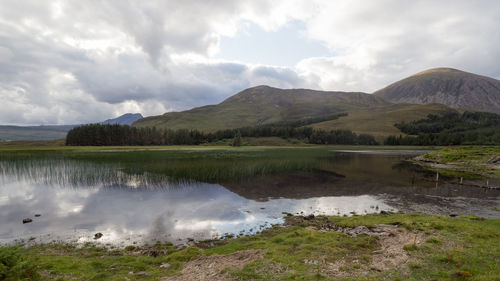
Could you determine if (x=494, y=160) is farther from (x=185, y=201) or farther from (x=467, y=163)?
(x=185, y=201)

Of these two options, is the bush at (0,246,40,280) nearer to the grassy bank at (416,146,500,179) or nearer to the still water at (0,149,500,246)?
the still water at (0,149,500,246)

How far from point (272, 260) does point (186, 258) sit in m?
5.41

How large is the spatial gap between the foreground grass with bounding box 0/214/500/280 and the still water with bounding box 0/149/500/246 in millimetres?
3473

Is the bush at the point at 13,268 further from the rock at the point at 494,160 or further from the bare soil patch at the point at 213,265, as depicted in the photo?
the rock at the point at 494,160

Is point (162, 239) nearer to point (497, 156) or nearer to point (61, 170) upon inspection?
point (61, 170)

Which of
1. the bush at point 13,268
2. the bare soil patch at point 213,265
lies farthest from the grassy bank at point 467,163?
the bush at point 13,268

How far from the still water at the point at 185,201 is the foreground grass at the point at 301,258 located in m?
3.47

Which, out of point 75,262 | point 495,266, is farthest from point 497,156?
point 75,262

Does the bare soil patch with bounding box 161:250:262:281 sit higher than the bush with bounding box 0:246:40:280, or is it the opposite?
the bush with bounding box 0:246:40:280

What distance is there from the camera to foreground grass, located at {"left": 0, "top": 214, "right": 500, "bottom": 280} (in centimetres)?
1070

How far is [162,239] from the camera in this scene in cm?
1905

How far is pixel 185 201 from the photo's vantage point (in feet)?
99.6

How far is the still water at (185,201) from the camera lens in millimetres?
21172

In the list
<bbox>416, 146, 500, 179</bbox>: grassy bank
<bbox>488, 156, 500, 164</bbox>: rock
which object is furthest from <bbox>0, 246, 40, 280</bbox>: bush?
<bbox>488, 156, 500, 164</bbox>: rock
